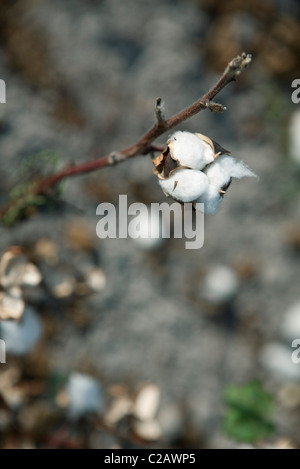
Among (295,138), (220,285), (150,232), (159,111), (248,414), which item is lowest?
(248,414)

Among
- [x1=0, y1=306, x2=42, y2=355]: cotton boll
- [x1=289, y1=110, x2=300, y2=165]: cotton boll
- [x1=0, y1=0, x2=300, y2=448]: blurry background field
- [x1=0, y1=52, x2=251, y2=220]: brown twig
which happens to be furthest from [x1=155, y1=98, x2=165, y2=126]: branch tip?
[x1=289, y1=110, x2=300, y2=165]: cotton boll

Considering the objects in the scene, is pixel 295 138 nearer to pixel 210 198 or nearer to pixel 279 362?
pixel 279 362

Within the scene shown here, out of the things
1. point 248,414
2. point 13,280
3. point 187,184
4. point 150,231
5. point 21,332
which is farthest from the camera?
point 150,231

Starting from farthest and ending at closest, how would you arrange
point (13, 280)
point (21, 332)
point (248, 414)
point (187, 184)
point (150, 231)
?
1. point (150, 231)
2. point (248, 414)
3. point (21, 332)
4. point (13, 280)
5. point (187, 184)

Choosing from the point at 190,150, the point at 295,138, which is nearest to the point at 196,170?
the point at 190,150

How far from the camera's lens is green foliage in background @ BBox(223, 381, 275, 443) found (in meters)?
0.97

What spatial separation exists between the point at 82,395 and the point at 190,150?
800mm

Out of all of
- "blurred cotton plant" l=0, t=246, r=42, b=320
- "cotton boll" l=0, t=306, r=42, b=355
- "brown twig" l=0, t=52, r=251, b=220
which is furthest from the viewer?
"cotton boll" l=0, t=306, r=42, b=355

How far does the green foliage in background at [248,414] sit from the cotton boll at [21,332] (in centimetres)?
48

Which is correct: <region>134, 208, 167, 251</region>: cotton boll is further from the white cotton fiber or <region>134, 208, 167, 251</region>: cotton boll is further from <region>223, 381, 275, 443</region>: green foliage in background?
the white cotton fiber

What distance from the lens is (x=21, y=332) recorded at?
0.86m

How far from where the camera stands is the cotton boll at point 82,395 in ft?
3.45

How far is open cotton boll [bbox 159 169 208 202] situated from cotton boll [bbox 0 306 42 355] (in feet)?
1.62
